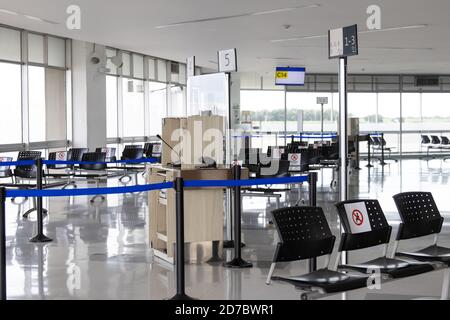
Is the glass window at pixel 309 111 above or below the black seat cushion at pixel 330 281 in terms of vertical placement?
above

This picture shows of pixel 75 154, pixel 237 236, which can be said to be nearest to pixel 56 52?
pixel 75 154

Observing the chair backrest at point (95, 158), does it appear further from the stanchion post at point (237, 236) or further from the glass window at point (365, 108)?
the glass window at point (365, 108)

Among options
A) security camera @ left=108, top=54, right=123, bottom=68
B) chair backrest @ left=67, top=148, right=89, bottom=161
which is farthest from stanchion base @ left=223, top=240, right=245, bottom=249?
security camera @ left=108, top=54, right=123, bottom=68

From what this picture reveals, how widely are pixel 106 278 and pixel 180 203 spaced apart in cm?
122

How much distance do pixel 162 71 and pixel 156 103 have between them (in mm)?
1047

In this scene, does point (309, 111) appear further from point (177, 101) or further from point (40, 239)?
point (40, 239)

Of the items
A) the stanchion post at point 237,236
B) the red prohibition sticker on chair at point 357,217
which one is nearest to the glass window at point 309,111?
the stanchion post at point 237,236

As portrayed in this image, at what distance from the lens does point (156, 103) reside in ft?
67.3

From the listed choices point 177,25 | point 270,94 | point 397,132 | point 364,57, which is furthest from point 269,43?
point 397,132

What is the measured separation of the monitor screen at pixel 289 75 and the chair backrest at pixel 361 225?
627 inches

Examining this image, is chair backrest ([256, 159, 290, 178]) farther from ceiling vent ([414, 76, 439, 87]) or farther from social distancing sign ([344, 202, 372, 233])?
ceiling vent ([414, 76, 439, 87])

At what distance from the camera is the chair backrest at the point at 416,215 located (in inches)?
179

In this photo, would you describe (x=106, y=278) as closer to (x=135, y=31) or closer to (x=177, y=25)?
(x=177, y=25)

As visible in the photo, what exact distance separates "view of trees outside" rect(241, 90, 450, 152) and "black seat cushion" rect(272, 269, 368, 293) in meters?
22.3
